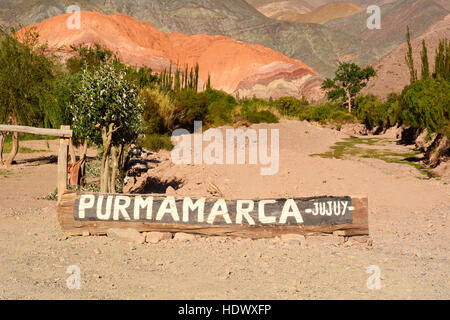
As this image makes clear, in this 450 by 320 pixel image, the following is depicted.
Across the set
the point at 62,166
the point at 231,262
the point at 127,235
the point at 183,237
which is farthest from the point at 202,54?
the point at 231,262

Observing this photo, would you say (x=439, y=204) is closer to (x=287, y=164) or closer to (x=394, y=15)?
(x=287, y=164)

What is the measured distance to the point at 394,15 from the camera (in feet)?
495

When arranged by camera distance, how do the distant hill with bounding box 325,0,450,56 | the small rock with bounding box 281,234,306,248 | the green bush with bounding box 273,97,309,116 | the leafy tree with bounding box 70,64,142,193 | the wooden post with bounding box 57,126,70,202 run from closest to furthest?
the small rock with bounding box 281,234,306,248
the leafy tree with bounding box 70,64,142,193
the wooden post with bounding box 57,126,70,202
the green bush with bounding box 273,97,309,116
the distant hill with bounding box 325,0,450,56

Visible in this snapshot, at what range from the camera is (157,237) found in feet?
25.6

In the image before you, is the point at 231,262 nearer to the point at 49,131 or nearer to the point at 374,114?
the point at 49,131

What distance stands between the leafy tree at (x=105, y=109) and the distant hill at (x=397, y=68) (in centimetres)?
6088

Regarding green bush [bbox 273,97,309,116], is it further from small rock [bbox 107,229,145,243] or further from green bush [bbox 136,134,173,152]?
small rock [bbox 107,229,145,243]

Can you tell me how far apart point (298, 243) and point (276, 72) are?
88.4 meters

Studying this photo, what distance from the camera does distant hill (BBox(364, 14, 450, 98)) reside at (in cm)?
6619

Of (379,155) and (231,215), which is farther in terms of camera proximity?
(379,155)

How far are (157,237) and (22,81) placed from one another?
523 inches

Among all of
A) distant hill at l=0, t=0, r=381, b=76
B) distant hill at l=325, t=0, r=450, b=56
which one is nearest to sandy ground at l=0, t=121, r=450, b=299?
distant hill at l=0, t=0, r=381, b=76

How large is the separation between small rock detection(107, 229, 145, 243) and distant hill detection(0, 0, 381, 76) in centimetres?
10598
